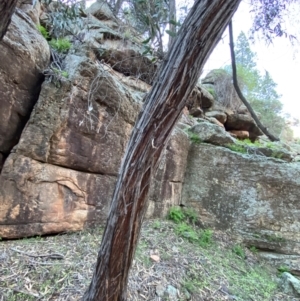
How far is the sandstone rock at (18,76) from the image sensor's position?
2.36 meters

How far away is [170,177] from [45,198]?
2.40m

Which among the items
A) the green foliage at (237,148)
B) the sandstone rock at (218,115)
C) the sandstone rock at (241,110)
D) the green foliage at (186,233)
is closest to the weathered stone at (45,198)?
the green foliage at (186,233)

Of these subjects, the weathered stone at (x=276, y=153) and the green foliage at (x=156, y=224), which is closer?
the green foliage at (x=156, y=224)

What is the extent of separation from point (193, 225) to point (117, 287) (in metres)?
2.92

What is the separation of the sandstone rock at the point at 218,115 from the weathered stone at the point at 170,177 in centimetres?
Answer: 289

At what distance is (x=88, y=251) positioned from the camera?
104 inches

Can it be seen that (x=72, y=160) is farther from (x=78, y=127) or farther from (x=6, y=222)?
(x=6, y=222)

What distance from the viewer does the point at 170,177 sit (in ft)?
14.8

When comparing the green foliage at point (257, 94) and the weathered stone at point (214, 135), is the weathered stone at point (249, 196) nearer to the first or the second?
the weathered stone at point (214, 135)

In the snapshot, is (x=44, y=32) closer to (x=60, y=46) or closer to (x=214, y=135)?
(x=60, y=46)

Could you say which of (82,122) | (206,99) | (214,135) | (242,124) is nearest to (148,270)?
(82,122)

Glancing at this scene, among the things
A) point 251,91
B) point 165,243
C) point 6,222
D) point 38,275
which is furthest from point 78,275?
point 251,91

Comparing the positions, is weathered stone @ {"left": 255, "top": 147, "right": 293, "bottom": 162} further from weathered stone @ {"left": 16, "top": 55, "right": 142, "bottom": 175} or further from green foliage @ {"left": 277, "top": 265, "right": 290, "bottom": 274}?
weathered stone @ {"left": 16, "top": 55, "right": 142, "bottom": 175}

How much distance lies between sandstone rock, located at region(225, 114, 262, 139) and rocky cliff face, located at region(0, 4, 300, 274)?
10.3 feet
